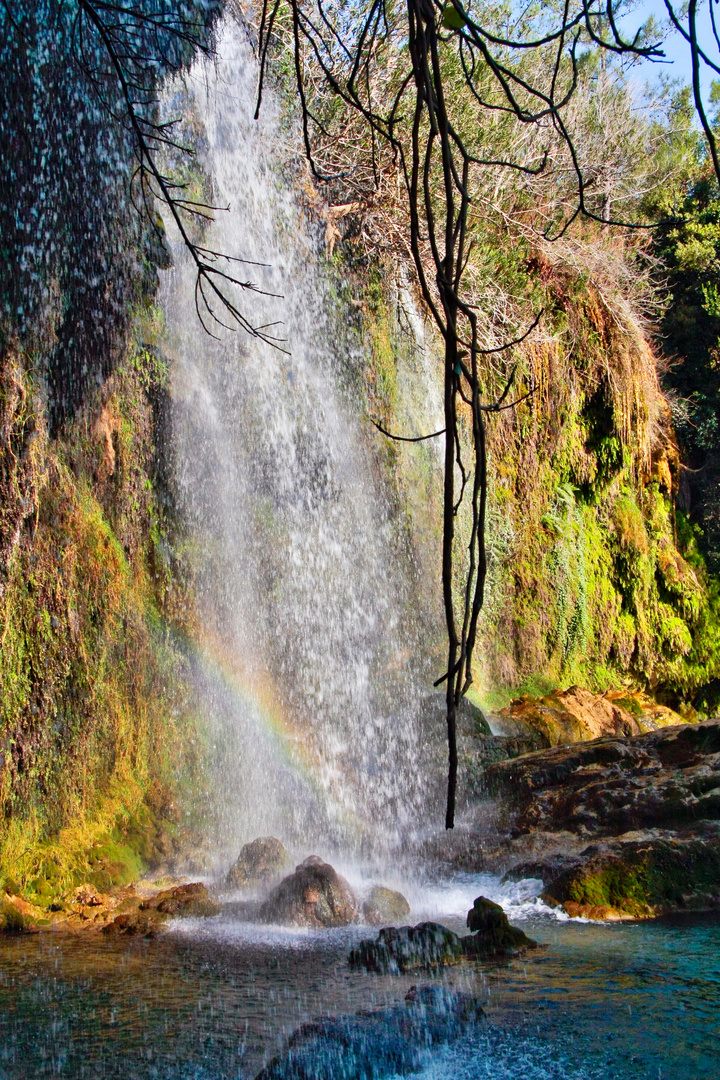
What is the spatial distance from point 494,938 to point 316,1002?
1034 mm

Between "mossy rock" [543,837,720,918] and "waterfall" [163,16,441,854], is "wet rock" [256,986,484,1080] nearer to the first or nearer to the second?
"mossy rock" [543,837,720,918]

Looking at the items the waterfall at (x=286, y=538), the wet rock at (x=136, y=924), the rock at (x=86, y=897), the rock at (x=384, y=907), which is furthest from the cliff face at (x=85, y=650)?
the rock at (x=384, y=907)

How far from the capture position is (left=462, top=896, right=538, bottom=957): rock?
15.2 feet

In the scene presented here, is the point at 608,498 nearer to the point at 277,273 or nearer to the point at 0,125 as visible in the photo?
the point at 277,273

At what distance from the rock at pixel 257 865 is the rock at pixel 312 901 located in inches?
22.5

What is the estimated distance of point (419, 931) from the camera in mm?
4629

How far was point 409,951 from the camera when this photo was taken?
4.53m

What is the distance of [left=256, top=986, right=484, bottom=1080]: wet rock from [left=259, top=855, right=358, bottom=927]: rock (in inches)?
62.1

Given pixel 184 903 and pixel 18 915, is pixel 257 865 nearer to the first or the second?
pixel 184 903

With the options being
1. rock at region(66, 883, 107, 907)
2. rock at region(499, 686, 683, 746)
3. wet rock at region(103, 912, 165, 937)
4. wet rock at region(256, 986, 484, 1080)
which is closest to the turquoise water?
wet rock at region(256, 986, 484, 1080)

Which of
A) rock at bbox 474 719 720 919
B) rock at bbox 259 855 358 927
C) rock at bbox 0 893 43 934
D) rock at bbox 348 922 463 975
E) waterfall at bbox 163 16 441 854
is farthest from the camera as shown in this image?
waterfall at bbox 163 16 441 854

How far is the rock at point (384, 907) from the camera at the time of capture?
5520 millimetres

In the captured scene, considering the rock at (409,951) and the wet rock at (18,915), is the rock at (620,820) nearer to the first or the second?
the rock at (409,951)

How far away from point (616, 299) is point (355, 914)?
34.9ft
